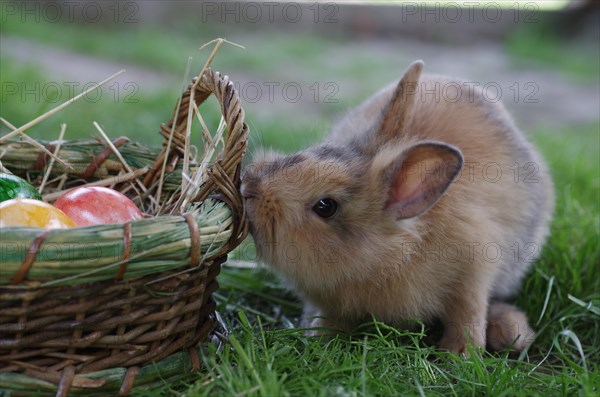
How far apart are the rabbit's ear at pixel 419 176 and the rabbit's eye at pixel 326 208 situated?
184mm

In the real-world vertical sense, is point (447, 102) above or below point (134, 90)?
above

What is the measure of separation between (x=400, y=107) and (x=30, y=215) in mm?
1392

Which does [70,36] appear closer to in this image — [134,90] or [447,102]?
[134,90]

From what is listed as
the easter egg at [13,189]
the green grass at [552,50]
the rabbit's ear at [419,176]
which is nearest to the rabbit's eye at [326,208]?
the rabbit's ear at [419,176]

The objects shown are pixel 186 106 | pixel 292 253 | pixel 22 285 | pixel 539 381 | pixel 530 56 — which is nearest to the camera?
pixel 22 285

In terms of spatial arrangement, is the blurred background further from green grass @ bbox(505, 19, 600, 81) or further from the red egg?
the red egg

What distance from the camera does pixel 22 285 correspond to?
1.59m

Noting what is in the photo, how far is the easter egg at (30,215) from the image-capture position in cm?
178

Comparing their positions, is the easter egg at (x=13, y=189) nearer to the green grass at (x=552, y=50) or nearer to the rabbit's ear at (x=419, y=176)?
the rabbit's ear at (x=419, y=176)

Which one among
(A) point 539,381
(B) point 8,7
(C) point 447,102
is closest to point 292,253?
(A) point 539,381

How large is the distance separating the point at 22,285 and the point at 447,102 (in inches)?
73.3

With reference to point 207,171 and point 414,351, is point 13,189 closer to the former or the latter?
point 207,171

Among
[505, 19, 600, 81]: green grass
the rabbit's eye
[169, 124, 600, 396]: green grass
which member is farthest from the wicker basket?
[505, 19, 600, 81]: green grass

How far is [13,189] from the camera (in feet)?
6.74
